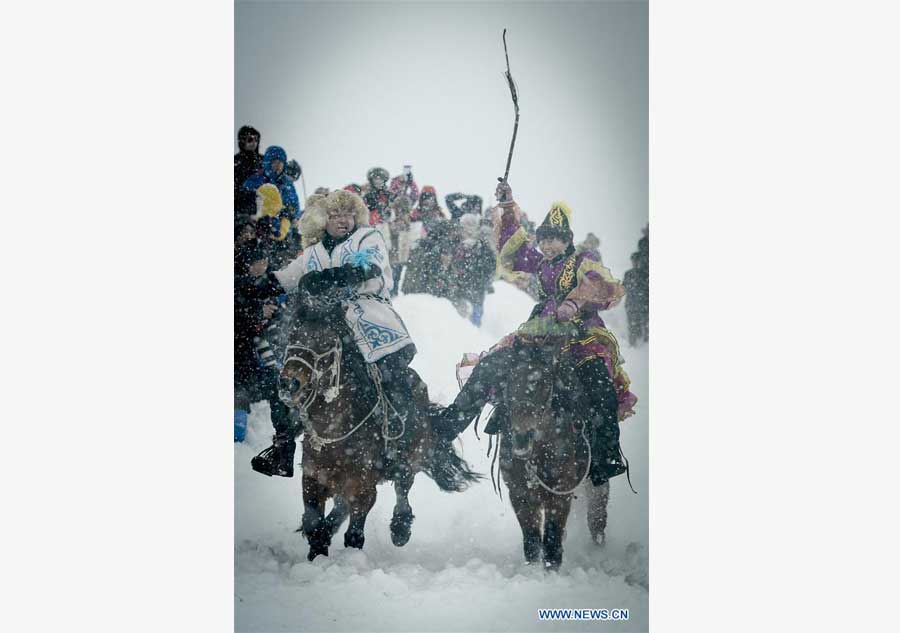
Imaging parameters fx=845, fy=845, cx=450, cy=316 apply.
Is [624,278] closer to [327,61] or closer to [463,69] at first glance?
[463,69]

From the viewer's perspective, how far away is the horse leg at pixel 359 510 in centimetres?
405

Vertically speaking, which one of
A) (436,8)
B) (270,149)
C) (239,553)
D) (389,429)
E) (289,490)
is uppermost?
(436,8)

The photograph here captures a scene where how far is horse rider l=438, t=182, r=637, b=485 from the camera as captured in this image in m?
4.02

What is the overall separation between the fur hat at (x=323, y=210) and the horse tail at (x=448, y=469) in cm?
98

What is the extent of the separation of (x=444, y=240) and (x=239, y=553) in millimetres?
1814

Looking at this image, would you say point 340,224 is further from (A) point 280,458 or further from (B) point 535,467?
(B) point 535,467

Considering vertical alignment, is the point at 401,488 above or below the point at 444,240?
below

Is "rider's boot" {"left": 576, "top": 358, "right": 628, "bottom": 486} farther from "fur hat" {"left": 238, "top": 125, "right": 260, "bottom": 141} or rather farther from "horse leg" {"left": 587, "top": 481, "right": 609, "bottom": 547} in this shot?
"fur hat" {"left": 238, "top": 125, "right": 260, "bottom": 141}

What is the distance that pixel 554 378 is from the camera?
159 inches

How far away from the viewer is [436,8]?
4.10 metres

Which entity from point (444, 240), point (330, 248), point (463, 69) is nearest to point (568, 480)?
point (444, 240)

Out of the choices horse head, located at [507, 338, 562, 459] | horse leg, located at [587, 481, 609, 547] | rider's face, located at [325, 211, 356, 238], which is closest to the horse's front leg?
horse head, located at [507, 338, 562, 459]

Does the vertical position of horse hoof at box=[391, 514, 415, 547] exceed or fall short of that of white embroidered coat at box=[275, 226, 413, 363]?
it falls short

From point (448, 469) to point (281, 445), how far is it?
0.81 meters
